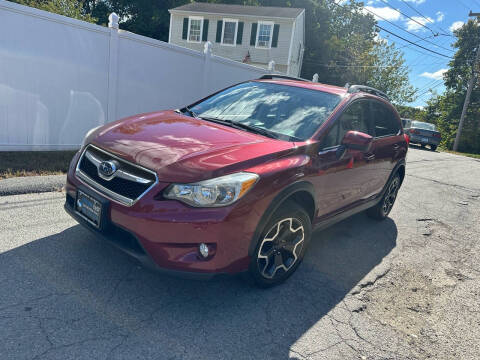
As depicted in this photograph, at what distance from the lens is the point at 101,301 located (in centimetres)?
270

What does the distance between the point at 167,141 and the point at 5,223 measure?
6.77 feet

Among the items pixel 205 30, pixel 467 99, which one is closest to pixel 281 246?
pixel 205 30

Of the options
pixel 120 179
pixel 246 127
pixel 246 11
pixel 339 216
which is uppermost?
pixel 246 11

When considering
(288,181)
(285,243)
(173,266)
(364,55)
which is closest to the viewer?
(173,266)

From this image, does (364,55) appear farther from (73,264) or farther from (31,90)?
(73,264)

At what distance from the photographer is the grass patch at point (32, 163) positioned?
17.5 feet

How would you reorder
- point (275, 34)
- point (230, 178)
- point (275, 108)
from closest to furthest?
point (230, 178) → point (275, 108) → point (275, 34)

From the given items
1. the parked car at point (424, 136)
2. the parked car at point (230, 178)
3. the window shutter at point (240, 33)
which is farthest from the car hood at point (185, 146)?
the window shutter at point (240, 33)

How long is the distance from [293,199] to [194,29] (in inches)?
1005

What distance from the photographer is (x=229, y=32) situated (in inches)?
1005

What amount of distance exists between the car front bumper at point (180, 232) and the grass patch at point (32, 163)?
3.44 m

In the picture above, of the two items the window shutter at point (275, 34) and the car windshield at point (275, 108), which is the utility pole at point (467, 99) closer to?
the window shutter at point (275, 34)

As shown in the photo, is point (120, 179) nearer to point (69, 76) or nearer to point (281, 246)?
point (281, 246)

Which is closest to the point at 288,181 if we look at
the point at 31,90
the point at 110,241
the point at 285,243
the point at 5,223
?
the point at 285,243
